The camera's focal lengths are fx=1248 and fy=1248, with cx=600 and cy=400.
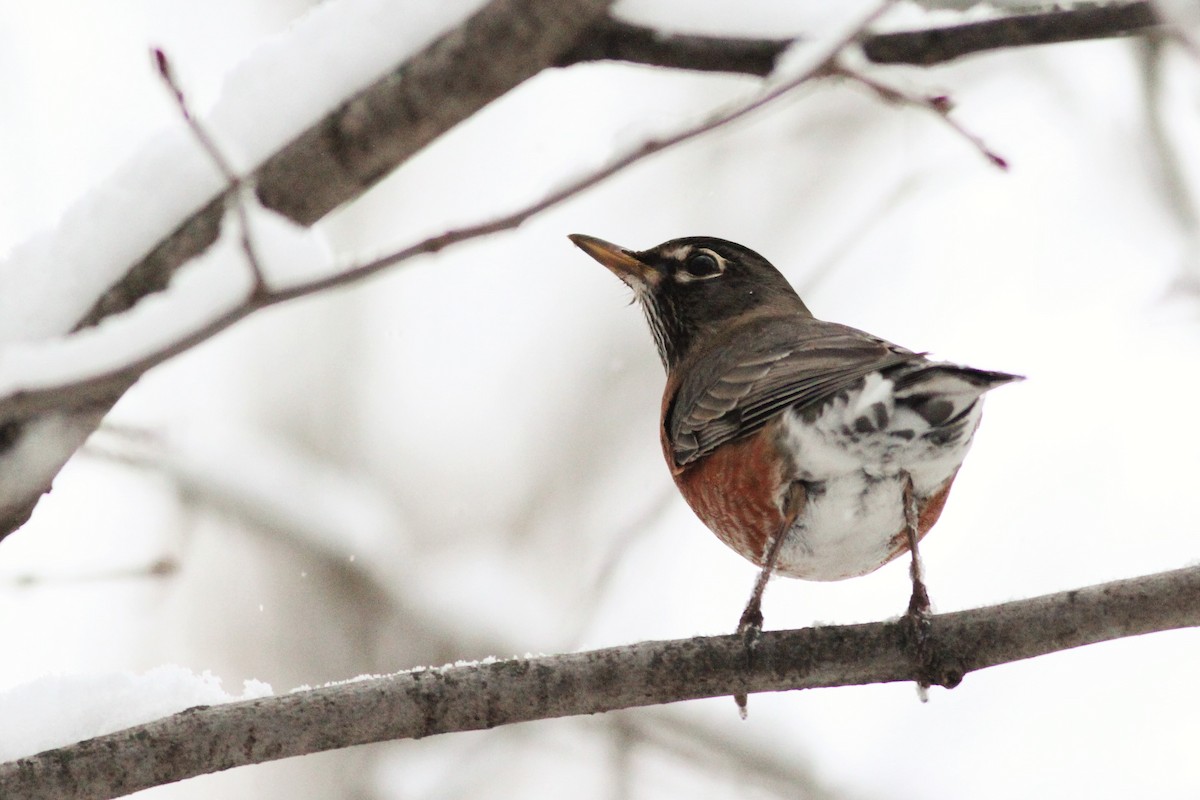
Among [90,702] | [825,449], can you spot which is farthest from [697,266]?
[90,702]

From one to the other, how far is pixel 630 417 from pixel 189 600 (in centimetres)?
304

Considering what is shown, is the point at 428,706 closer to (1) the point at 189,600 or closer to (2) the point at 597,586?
(2) the point at 597,586

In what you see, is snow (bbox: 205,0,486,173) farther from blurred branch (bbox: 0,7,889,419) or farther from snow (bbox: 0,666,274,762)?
blurred branch (bbox: 0,7,889,419)

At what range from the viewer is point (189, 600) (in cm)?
790

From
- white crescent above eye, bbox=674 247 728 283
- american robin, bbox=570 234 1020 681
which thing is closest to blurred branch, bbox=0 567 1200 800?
american robin, bbox=570 234 1020 681

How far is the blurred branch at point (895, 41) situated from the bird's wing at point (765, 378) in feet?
2.79

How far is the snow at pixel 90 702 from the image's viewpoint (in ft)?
8.21

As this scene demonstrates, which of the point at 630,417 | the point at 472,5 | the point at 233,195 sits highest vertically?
the point at 233,195

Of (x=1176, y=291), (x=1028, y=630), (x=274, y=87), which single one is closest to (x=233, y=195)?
(x=274, y=87)

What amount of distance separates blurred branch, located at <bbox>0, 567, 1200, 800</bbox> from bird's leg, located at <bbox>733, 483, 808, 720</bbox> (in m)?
0.04

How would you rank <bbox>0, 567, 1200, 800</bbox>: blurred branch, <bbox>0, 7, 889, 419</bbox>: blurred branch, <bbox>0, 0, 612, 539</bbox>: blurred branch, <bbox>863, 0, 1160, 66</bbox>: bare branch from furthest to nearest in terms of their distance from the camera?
<bbox>863, 0, 1160, 66</bbox>: bare branch → <bbox>0, 0, 612, 539</bbox>: blurred branch → <bbox>0, 567, 1200, 800</bbox>: blurred branch → <bbox>0, 7, 889, 419</bbox>: blurred branch

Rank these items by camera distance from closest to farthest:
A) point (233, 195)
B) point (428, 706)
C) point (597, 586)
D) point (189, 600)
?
point (233, 195), point (428, 706), point (597, 586), point (189, 600)

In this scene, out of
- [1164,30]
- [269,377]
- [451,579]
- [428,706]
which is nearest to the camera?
[428,706]

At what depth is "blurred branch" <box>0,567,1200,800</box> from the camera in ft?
8.13
